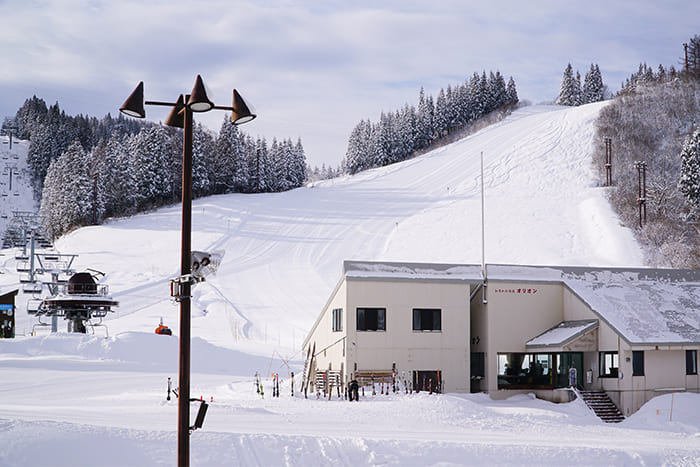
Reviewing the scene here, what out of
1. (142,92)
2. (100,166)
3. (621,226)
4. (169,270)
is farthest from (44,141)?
(142,92)

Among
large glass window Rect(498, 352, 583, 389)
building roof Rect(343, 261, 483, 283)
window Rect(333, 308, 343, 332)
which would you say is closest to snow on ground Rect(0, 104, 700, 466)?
large glass window Rect(498, 352, 583, 389)

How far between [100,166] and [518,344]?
67.9 m

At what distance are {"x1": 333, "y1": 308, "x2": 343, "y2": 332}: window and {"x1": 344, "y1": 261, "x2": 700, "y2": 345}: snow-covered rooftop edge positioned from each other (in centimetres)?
205

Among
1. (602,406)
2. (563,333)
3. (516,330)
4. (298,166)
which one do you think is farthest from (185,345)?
(298,166)

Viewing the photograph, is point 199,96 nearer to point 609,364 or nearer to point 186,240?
point 186,240

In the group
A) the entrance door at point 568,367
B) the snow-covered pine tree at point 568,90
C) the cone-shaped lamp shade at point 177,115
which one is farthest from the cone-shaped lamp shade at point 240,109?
the snow-covered pine tree at point 568,90

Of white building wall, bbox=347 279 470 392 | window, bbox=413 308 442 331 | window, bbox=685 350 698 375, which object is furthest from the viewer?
window, bbox=413 308 442 331

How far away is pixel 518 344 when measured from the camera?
102 feet

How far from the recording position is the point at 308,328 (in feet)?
162

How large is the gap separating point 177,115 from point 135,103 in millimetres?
796

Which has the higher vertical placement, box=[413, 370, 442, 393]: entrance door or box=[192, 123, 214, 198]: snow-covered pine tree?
box=[192, 123, 214, 198]: snow-covered pine tree

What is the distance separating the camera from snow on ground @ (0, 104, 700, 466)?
15070 mm

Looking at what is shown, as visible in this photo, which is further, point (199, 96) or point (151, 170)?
point (151, 170)

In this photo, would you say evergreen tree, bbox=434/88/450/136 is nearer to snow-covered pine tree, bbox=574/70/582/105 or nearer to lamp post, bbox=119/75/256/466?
snow-covered pine tree, bbox=574/70/582/105
